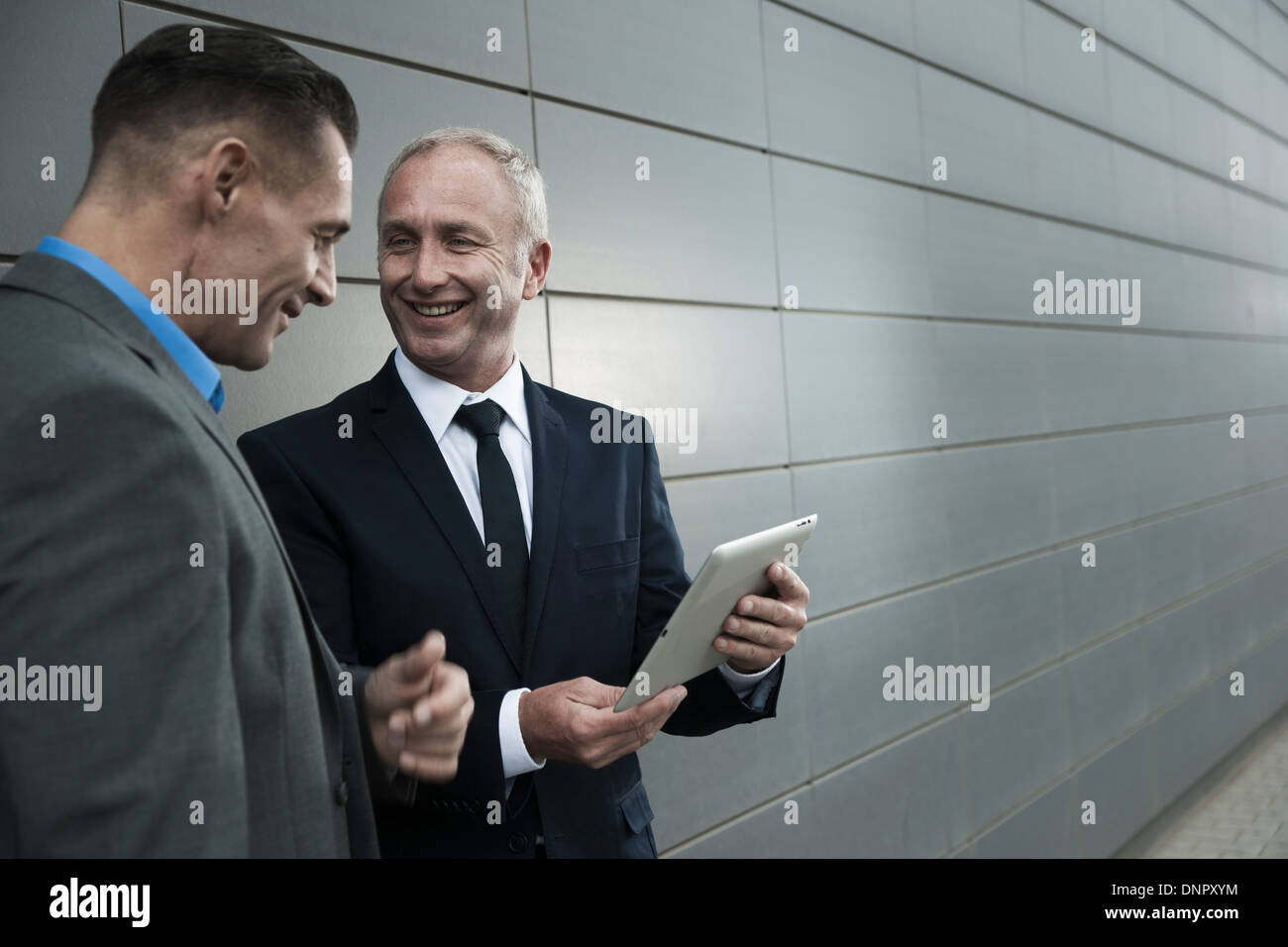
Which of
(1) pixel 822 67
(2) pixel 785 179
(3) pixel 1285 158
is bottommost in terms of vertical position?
(2) pixel 785 179

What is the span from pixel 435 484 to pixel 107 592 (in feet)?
2.58

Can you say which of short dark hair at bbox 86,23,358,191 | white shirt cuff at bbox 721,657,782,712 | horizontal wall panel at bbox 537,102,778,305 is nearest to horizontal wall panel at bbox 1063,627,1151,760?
horizontal wall panel at bbox 537,102,778,305

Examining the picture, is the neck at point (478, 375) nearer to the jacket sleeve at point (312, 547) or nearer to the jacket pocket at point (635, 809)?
the jacket sleeve at point (312, 547)

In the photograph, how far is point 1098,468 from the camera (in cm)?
461

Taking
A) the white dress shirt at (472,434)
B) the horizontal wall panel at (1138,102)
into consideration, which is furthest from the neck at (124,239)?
the horizontal wall panel at (1138,102)

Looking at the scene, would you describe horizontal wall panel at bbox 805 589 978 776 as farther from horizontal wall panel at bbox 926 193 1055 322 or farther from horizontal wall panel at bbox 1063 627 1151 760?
horizontal wall panel at bbox 926 193 1055 322

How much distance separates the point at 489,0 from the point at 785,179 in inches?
47.2

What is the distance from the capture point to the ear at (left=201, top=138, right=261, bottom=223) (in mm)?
994

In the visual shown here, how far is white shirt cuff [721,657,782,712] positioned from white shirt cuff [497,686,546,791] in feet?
1.33

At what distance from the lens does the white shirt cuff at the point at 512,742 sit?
1460mm

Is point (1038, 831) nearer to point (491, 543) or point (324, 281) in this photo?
point (491, 543)

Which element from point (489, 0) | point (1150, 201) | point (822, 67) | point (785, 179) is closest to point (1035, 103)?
point (1150, 201)
